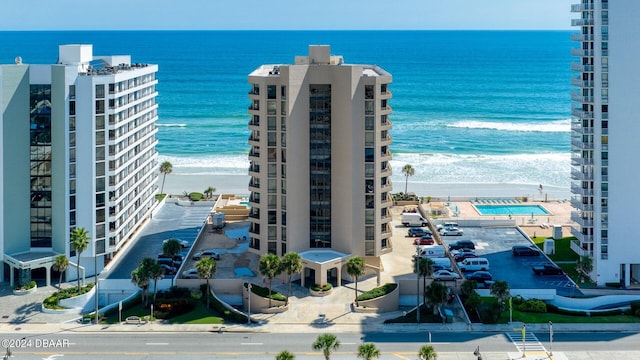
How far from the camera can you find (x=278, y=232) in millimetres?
69312

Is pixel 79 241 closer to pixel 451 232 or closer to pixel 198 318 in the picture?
pixel 198 318

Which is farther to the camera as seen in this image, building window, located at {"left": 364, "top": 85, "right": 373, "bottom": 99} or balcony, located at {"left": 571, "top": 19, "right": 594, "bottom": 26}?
balcony, located at {"left": 571, "top": 19, "right": 594, "bottom": 26}

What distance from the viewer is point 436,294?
60.2 meters

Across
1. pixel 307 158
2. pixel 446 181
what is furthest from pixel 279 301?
pixel 446 181

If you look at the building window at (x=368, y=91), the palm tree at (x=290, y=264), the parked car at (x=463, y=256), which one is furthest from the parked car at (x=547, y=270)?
the palm tree at (x=290, y=264)

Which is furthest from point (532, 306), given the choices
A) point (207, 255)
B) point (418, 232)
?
point (207, 255)

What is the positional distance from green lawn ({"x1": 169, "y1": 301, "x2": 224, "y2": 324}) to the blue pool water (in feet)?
147

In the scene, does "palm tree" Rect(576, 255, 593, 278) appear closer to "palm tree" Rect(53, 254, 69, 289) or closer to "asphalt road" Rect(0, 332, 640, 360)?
"asphalt road" Rect(0, 332, 640, 360)

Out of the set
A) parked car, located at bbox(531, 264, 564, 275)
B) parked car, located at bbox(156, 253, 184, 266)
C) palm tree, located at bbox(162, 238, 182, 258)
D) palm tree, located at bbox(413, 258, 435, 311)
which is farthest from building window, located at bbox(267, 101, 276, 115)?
parked car, located at bbox(531, 264, 564, 275)

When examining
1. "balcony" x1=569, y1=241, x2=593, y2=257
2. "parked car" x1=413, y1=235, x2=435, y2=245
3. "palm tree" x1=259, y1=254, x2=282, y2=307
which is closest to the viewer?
"palm tree" x1=259, y1=254, x2=282, y2=307

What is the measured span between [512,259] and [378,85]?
23176mm

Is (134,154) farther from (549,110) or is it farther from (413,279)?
(549,110)

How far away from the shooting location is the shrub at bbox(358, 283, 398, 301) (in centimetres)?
6322

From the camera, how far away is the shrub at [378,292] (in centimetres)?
6322
